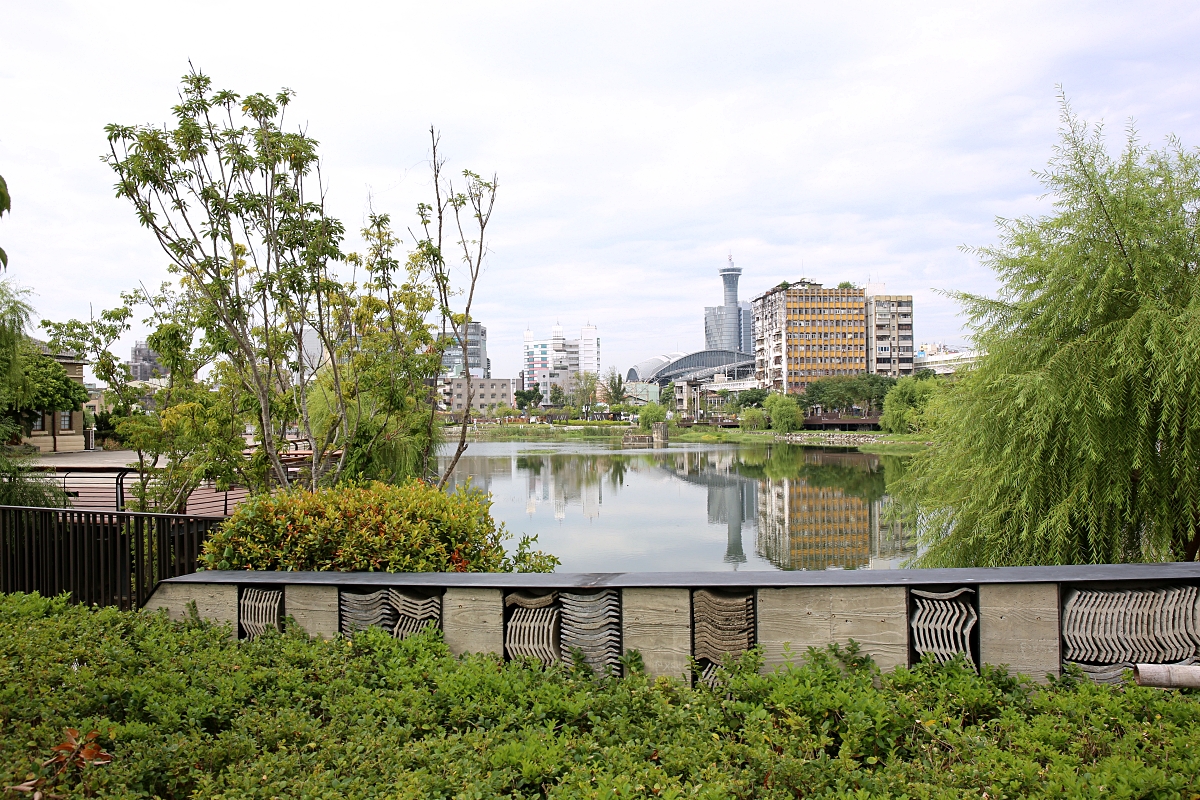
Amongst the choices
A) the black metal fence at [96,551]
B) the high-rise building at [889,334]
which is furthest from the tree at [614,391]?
the black metal fence at [96,551]

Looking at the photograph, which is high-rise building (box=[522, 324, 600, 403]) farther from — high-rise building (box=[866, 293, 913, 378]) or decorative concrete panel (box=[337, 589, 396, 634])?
decorative concrete panel (box=[337, 589, 396, 634])

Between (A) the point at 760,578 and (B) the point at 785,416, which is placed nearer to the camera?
(A) the point at 760,578

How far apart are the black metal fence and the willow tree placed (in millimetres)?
4873

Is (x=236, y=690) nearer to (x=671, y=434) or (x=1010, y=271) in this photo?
(x=1010, y=271)

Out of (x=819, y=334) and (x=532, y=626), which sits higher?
(x=819, y=334)

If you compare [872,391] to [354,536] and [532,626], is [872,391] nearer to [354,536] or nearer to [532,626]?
[354,536]

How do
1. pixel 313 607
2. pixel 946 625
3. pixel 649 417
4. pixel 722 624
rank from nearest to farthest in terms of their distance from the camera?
pixel 946 625 → pixel 722 624 → pixel 313 607 → pixel 649 417

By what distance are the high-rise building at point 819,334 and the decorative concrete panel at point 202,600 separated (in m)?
82.9

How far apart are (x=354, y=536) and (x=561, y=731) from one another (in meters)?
1.76

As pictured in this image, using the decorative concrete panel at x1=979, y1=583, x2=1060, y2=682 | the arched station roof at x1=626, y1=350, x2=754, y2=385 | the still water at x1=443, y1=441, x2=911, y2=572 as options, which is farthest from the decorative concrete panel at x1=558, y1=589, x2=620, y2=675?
the arched station roof at x1=626, y1=350, x2=754, y2=385

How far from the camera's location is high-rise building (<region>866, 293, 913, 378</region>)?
85.0 m

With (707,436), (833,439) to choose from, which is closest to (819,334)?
(707,436)

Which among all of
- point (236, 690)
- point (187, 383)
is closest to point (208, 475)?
point (187, 383)

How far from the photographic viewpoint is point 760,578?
2.87 m
